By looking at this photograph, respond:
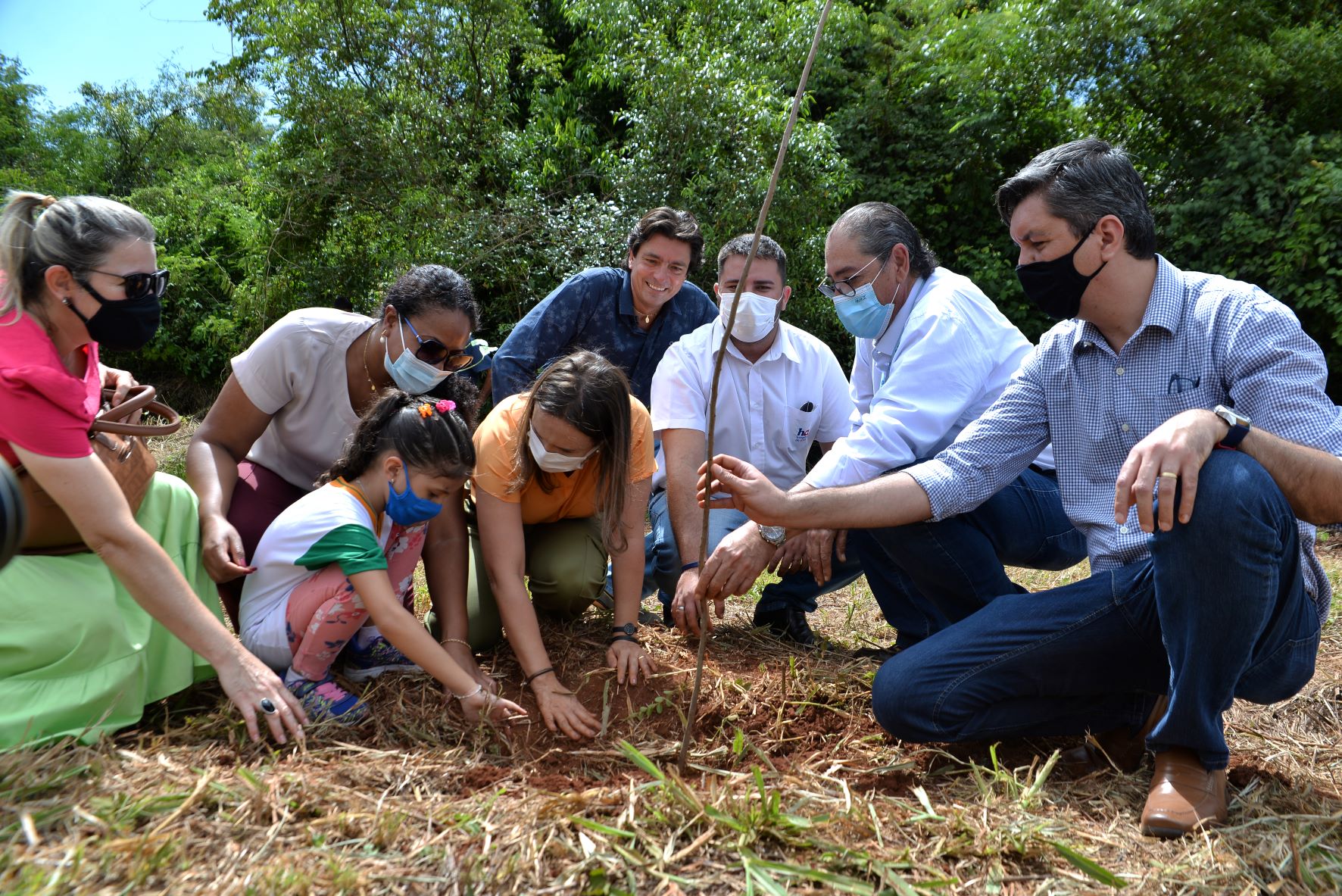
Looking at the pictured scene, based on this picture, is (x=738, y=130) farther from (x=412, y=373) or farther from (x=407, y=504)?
(x=407, y=504)

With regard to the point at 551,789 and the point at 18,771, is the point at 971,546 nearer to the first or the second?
the point at 551,789

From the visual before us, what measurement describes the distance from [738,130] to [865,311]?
17.4 ft

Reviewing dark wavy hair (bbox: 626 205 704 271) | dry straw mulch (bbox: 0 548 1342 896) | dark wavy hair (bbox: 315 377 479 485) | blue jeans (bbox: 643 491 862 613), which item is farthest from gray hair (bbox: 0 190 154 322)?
dark wavy hair (bbox: 626 205 704 271)

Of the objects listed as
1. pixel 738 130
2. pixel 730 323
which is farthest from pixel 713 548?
pixel 738 130

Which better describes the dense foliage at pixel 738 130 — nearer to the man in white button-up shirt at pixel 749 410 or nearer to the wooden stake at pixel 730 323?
the man in white button-up shirt at pixel 749 410

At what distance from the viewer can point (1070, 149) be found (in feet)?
8.03

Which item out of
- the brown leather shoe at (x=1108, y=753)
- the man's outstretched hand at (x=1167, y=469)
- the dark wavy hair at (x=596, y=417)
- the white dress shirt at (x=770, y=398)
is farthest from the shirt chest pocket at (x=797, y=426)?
the man's outstretched hand at (x=1167, y=469)

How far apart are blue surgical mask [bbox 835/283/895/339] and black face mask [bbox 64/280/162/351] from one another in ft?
6.83

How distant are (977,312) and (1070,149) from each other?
878 millimetres

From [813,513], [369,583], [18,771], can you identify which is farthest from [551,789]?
[18,771]

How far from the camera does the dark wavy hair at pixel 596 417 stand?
2811 mm

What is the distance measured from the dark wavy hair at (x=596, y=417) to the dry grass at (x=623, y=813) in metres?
0.66

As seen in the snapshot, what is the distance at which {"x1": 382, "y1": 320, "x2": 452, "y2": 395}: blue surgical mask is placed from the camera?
3072mm

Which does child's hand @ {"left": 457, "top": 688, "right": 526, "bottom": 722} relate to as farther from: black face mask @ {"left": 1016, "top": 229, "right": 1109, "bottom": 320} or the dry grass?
black face mask @ {"left": 1016, "top": 229, "right": 1109, "bottom": 320}
